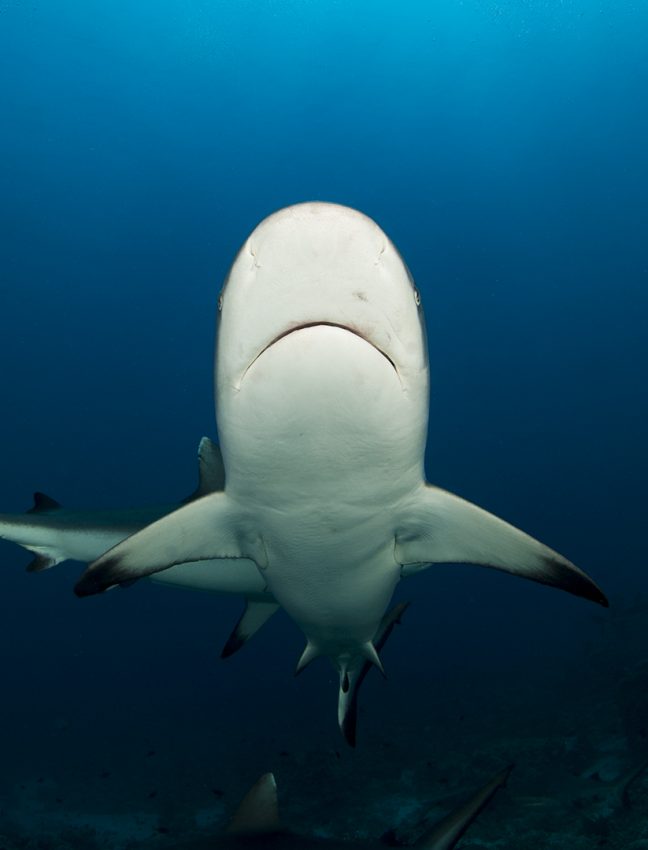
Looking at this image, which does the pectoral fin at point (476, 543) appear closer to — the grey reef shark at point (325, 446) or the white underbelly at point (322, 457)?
the grey reef shark at point (325, 446)

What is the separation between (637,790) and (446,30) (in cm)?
3173

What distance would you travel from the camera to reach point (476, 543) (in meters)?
2.94

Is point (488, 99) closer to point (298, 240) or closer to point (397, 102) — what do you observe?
point (397, 102)

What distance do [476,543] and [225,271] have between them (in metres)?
25.5

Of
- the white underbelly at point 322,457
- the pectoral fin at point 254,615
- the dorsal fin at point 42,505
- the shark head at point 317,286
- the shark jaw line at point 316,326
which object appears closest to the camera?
the shark head at point 317,286

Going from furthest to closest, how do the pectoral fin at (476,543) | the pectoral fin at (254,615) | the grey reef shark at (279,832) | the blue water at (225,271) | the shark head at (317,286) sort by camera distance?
the blue water at (225,271), the pectoral fin at (254,615), the grey reef shark at (279,832), the pectoral fin at (476,543), the shark head at (317,286)

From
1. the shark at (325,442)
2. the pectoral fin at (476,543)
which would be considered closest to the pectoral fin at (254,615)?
the shark at (325,442)

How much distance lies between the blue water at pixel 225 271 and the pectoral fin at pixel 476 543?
1225cm

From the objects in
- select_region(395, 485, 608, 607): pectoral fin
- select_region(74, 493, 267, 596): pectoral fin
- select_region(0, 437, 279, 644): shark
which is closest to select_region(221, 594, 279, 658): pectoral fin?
select_region(0, 437, 279, 644): shark

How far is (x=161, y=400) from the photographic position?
51.4 m

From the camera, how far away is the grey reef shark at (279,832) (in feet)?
11.8

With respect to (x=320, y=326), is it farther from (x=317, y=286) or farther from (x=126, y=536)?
(x=126, y=536)

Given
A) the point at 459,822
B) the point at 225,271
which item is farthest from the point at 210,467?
the point at 225,271

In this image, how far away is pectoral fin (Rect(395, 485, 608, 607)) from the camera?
263 centimetres
